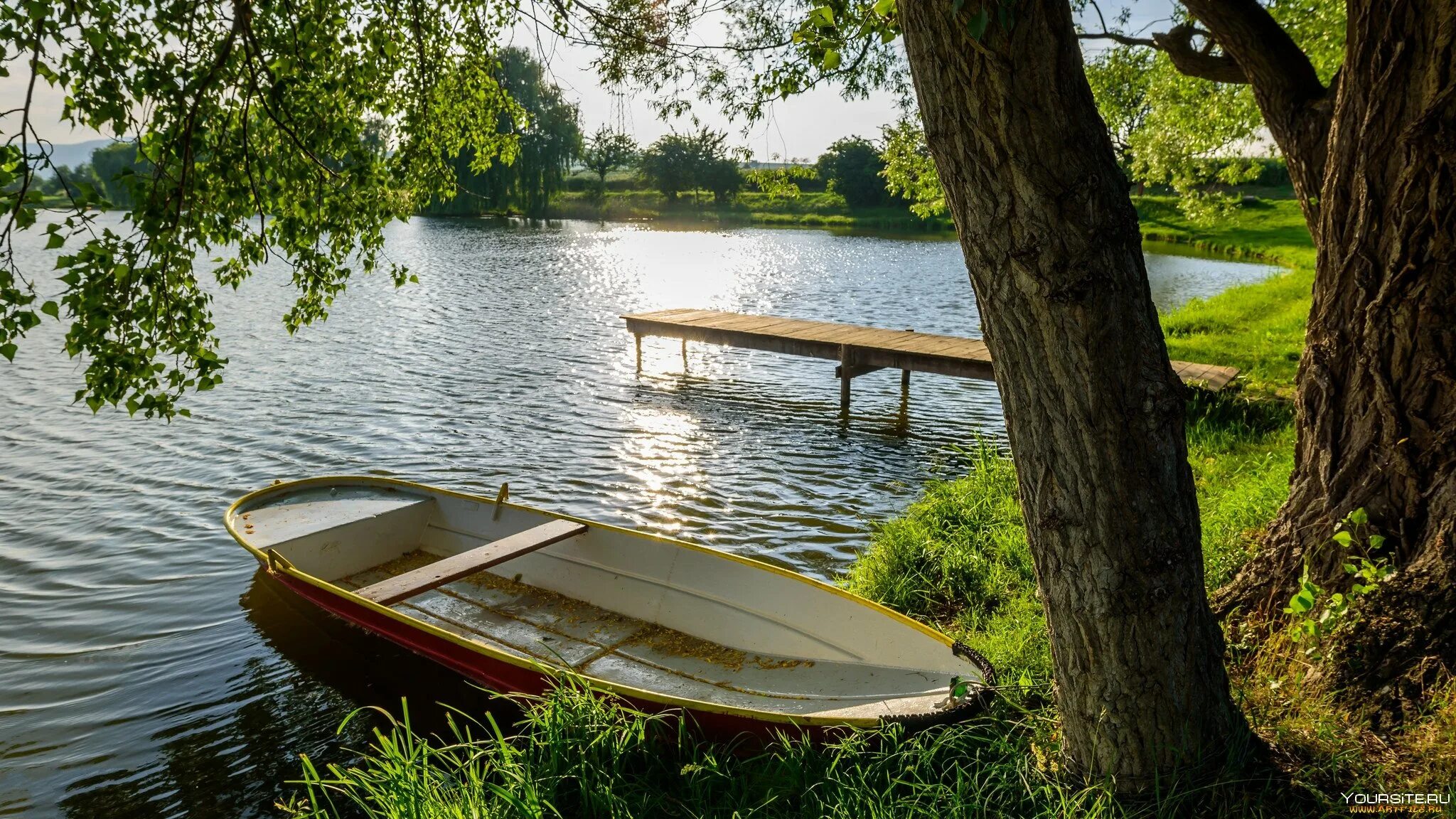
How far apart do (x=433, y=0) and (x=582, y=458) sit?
19.2 ft

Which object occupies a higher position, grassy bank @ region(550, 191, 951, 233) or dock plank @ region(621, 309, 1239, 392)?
grassy bank @ region(550, 191, 951, 233)

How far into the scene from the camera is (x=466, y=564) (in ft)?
19.6

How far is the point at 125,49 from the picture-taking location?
3867mm

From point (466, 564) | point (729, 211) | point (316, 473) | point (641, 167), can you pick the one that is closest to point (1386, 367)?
point (466, 564)

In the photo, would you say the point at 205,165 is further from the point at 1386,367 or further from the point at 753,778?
the point at 1386,367

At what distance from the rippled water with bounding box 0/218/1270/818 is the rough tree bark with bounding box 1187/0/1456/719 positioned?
4.59 metres

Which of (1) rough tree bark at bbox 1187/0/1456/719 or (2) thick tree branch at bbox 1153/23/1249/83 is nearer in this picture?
(1) rough tree bark at bbox 1187/0/1456/719

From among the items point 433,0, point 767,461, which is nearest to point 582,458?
point 767,461

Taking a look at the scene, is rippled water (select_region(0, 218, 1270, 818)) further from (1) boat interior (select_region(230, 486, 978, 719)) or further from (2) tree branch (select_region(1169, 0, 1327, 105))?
(2) tree branch (select_region(1169, 0, 1327, 105))

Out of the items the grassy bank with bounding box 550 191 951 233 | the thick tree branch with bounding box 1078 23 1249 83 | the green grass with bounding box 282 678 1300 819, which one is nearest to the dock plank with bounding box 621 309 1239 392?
the thick tree branch with bounding box 1078 23 1249 83

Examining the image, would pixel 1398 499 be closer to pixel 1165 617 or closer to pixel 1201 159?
pixel 1165 617

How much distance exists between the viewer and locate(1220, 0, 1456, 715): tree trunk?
140 inches

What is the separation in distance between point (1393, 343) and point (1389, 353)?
4 centimetres

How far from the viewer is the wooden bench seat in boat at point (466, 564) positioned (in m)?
5.55
